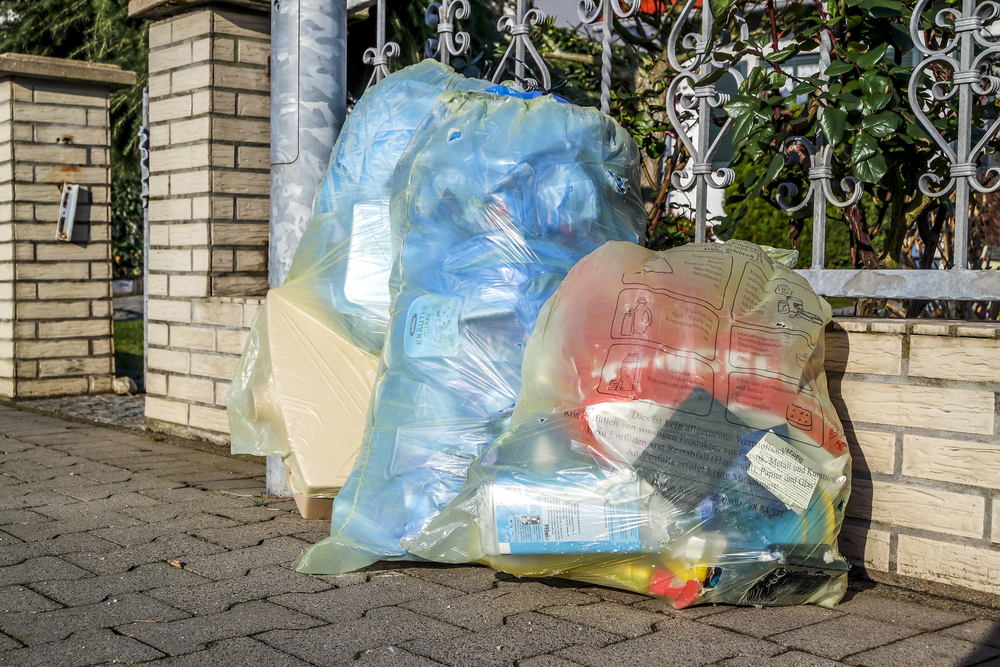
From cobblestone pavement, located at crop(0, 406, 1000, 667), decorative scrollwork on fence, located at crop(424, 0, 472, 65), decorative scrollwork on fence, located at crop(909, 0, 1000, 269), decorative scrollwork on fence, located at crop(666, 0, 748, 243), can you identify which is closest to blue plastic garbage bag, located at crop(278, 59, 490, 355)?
decorative scrollwork on fence, located at crop(424, 0, 472, 65)

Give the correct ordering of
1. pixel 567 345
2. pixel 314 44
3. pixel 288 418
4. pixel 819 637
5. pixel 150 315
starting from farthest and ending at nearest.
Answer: pixel 150 315 < pixel 314 44 < pixel 288 418 < pixel 567 345 < pixel 819 637

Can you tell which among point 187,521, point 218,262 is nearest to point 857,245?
point 187,521

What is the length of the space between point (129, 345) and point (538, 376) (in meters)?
8.30

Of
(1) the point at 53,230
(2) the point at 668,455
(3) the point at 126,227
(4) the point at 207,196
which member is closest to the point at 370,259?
(2) the point at 668,455

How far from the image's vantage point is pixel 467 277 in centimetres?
266

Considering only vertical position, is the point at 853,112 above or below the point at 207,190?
above

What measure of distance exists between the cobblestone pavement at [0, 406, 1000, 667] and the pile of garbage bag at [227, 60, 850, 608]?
0.11m

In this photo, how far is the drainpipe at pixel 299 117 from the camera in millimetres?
3668

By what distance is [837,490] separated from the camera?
7.65ft

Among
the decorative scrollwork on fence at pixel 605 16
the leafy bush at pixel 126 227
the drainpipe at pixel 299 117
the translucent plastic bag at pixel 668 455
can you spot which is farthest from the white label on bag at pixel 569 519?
the leafy bush at pixel 126 227

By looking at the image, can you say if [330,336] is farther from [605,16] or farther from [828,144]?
[828,144]

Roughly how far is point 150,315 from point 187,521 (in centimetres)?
218

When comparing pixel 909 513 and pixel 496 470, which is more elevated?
pixel 496 470

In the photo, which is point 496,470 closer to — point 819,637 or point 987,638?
point 819,637
